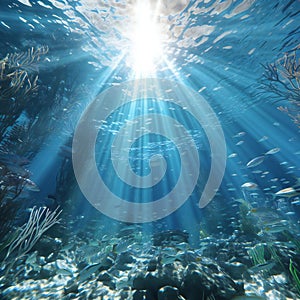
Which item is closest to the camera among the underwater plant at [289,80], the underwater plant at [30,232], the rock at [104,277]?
the underwater plant at [30,232]

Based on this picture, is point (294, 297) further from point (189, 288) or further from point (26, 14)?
point (26, 14)

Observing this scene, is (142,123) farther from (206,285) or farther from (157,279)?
(206,285)

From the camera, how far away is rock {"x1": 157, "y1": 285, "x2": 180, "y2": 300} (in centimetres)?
371

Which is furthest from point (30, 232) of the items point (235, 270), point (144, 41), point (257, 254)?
point (144, 41)

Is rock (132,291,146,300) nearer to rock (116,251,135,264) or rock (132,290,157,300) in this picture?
rock (132,290,157,300)

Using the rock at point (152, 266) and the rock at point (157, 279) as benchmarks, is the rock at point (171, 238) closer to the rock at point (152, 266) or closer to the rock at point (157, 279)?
the rock at point (152, 266)

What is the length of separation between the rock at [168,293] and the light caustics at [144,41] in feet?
30.6

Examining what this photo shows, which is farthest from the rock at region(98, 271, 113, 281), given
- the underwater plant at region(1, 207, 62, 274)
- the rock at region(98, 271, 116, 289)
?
the underwater plant at region(1, 207, 62, 274)

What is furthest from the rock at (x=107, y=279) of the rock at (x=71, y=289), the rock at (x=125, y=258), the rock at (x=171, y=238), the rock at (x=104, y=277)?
the rock at (x=171, y=238)

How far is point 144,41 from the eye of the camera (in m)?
10.3

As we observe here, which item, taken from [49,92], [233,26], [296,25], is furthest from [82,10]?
[296,25]

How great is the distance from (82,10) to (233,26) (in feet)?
22.2

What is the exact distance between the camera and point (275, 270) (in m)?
5.79

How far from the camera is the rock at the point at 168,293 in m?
3.71
